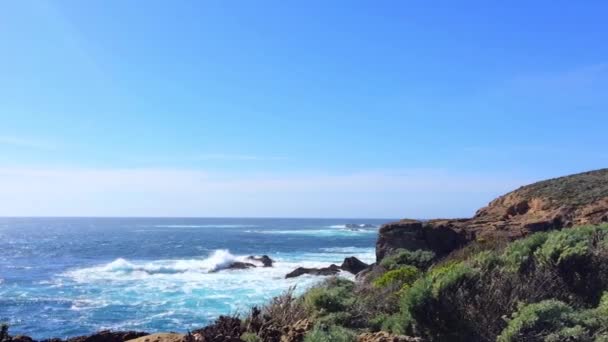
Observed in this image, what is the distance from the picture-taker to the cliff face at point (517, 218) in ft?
87.1

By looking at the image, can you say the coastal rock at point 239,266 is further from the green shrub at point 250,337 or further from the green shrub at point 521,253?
the green shrub at point 250,337

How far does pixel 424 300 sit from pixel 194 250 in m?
65.0

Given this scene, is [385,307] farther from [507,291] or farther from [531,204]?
[531,204]

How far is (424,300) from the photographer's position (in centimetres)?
814

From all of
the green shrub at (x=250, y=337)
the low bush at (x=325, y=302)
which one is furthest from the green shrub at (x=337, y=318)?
the green shrub at (x=250, y=337)

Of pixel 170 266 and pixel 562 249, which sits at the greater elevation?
pixel 562 249

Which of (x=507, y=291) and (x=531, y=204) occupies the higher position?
(x=531, y=204)

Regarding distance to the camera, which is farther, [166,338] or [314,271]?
[314,271]

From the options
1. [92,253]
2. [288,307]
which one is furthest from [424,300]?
[92,253]

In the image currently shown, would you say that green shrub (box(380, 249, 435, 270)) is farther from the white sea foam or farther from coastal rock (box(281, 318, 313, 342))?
coastal rock (box(281, 318, 313, 342))

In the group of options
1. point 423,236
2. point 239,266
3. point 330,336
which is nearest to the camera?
point 330,336

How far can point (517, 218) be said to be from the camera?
30203 mm

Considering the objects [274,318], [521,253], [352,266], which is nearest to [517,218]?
[352,266]

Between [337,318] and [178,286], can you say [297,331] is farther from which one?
Result: [178,286]
